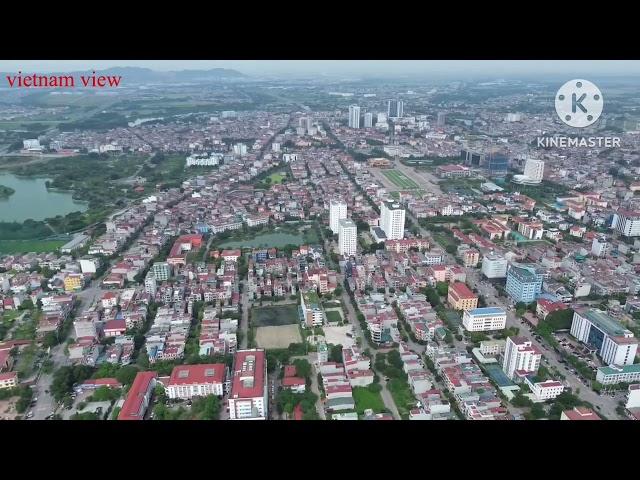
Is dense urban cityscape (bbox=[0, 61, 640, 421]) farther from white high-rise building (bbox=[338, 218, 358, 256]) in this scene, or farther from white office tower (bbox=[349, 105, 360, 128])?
white office tower (bbox=[349, 105, 360, 128])

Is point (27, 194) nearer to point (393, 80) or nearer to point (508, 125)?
point (508, 125)

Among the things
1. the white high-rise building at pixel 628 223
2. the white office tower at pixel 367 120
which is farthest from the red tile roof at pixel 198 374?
the white office tower at pixel 367 120

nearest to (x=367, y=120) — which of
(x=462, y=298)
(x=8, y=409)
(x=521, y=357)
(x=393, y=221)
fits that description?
(x=393, y=221)

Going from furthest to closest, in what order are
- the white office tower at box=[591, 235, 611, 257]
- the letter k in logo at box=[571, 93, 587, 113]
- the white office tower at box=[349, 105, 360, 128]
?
the white office tower at box=[349, 105, 360, 128]
the white office tower at box=[591, 235, 611, 257]
the letter k in logo at box=[571, 93, 587, 113]

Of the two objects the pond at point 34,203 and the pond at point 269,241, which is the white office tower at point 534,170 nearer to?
the pond at point 269,241

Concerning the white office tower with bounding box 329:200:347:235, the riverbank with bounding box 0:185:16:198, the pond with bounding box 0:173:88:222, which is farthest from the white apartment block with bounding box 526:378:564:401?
the riverbank with bounding box 0:185:16:198

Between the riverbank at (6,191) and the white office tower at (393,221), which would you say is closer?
the white office tower at (393,221)
